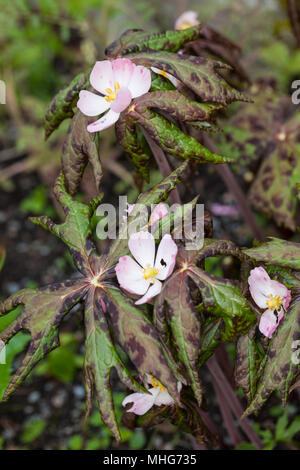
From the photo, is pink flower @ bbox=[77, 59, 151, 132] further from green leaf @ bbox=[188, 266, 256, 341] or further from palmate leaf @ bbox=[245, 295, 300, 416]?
palmate leaf @ bbox=[245, 295, 300, 416]

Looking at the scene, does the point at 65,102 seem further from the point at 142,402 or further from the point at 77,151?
the point at 142,402

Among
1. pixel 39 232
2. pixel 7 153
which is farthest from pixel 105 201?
pixel 7 153

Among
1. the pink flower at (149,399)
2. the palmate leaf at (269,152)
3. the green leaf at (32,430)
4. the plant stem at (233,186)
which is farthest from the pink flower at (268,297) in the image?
the green leaf at (32,430)

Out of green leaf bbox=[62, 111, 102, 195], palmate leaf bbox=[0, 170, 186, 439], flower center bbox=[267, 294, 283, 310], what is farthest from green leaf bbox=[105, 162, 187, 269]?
flower center bbox=[267, 294, 283, 310]

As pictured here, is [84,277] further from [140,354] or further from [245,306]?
[245,306]

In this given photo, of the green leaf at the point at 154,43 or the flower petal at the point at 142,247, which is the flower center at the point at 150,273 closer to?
the flower petal at the point at 142,247
